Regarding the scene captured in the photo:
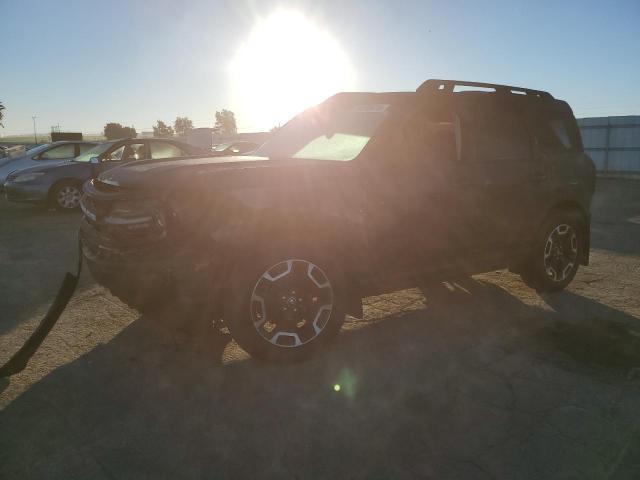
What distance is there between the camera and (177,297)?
2.93m

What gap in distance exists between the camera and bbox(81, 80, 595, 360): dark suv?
9.86 ft

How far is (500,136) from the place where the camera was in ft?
14.2

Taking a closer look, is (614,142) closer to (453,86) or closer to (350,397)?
(453,86)

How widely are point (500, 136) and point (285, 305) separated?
2539mm

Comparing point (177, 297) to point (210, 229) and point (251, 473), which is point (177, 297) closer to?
point (210, 229)

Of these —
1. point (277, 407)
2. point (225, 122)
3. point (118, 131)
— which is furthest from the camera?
point (225, 122)

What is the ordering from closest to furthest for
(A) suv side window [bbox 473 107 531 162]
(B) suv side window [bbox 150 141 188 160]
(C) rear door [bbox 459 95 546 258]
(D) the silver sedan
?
1. (C) rear door [bbox 459 95 546 258]
2. (A) suv side window [bbox 473 107 531 162]
3. (B) suv side window [bbox 150 141 188 160]
4. (D) the silver sedan

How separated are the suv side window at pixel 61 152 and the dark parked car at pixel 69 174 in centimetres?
142

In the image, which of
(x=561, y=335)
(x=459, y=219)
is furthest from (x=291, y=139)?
(x=561, y=335)

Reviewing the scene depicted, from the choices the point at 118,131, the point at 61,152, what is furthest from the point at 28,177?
the point at 118,131

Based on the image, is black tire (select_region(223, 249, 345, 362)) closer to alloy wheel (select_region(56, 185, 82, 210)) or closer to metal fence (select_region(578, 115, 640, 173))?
alloy wheel (select_region(56, 185, 82, 210))

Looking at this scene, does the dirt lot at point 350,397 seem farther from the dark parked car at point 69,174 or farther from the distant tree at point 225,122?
the distant tree at point 225,122

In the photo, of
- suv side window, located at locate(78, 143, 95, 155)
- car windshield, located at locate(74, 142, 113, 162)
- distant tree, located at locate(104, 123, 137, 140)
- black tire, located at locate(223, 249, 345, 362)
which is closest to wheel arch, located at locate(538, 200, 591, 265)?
black tire, located at locate(223, 249, 345, 362)

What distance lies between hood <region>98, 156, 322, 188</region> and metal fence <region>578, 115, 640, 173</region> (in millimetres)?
22480
